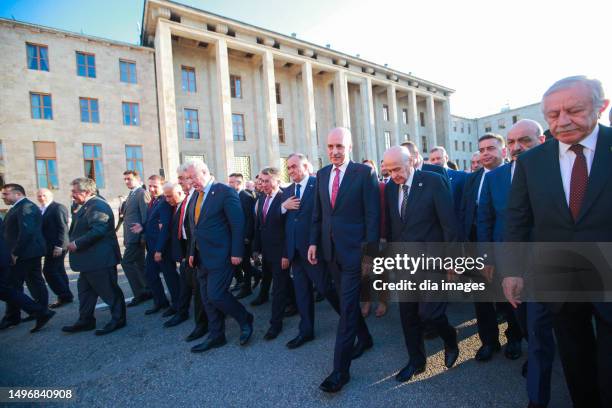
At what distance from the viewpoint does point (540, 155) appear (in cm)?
190

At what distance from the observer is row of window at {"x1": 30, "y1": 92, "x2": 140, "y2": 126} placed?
19.1 metres

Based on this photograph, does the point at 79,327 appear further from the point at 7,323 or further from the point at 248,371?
the point at 248,371

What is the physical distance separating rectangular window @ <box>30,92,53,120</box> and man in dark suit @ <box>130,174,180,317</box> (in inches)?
790

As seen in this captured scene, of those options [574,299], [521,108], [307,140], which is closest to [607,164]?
[574,299]

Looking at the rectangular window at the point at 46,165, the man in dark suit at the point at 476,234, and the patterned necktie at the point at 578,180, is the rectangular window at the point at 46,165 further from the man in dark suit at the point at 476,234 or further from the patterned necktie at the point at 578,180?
the patterned necktie at the point at 578,180

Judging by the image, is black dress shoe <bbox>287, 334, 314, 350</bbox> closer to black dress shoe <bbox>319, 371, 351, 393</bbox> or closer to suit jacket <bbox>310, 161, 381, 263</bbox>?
black dress shoe <bbox>319, 371, 351, 393</bbox>

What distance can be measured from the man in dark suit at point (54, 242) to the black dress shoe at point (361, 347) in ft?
18.4

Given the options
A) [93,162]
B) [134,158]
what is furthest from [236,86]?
[93,162]

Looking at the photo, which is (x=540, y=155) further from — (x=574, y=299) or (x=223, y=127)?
(x=223, y=127)

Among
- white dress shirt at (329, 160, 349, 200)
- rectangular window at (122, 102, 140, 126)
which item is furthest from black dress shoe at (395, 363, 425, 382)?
rectangular window at (122, 102, 140, 126)

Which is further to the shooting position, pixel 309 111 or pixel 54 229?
pixel 309 111

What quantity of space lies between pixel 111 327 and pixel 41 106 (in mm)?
21817

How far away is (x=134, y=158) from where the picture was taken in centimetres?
2172

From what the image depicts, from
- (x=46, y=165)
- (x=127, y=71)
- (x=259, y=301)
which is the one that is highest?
(x=127, y=71)
